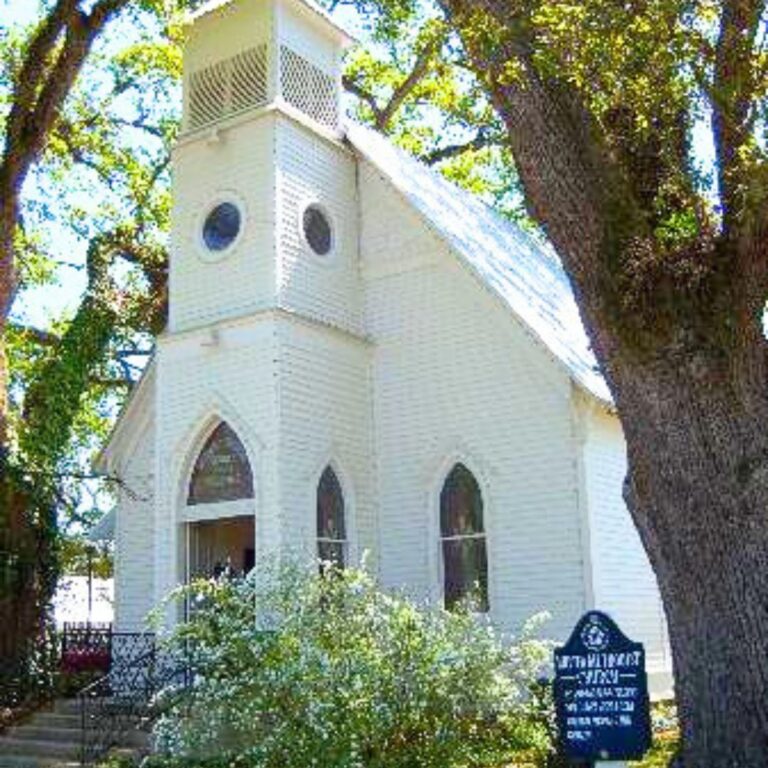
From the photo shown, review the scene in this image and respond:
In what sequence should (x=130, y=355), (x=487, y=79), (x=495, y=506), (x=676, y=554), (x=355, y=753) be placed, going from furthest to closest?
(x=130, y=355) → (x=495, y=506) → (x=487, y=79) → (x=355, y=753) → (x=676, y=554)

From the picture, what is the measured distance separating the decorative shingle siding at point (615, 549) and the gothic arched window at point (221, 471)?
4971mm

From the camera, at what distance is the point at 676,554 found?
924 centimetres

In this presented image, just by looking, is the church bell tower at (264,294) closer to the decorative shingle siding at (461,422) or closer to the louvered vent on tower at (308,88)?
the louvered vent on tower at (308,88)

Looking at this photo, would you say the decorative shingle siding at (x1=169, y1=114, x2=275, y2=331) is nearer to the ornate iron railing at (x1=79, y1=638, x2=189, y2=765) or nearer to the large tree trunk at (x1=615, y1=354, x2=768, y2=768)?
the ornate iron railing at (x1=79, y1=638, x2=189, y2=765)

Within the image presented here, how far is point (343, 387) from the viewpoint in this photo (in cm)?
1777

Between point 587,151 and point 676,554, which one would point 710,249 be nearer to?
point 587,151

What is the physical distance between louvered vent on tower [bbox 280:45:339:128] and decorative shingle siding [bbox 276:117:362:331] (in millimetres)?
542

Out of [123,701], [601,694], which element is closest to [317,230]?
[123,701]

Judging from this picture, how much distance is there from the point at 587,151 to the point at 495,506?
24.6 ft

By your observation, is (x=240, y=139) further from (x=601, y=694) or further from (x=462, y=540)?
(x=601, y=694)

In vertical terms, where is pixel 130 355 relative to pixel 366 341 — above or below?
above

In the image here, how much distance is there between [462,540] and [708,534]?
825 cm

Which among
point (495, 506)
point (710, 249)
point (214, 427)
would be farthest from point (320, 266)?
point (710, 249)

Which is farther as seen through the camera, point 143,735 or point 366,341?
A: point 366,341
